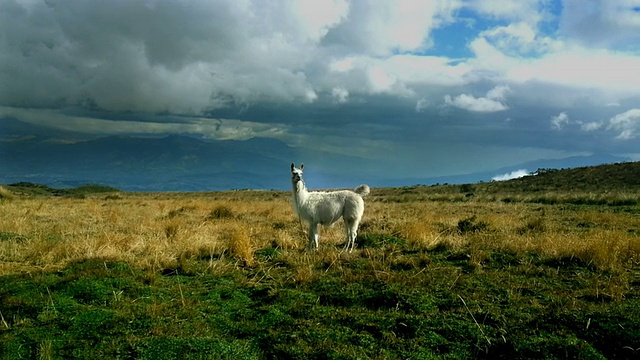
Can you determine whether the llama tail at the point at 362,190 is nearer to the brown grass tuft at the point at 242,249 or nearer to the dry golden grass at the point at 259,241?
the dry golden grass at the point at 259,241

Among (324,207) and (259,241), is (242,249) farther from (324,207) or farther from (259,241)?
(324,207)

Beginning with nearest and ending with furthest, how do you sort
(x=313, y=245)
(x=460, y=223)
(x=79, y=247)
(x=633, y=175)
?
(x=79, y=247), (x=313, y=245), (x=460, y=223), (x=633, y=175)

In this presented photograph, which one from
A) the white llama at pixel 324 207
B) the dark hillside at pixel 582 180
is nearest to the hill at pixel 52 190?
the dark hillside at pixel 582 180

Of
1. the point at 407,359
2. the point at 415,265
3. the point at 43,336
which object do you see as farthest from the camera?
the point at 415,265

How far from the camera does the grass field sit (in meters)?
6.64

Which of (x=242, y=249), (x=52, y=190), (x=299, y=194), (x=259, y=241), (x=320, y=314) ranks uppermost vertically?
(x=299, y=194)

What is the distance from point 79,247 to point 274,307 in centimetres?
675

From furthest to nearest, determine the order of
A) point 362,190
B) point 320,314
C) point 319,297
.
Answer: point 362,190, point 319,297, point 320,314

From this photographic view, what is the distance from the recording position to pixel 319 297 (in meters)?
9.02

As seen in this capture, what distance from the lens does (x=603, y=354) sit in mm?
6418

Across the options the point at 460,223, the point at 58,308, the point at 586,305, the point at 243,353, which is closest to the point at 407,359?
the point at 243,353

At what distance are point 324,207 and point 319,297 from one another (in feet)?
18.4

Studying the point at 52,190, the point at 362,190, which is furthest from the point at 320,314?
the point at 52,190

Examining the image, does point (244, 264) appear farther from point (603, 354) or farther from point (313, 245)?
point (603, 354)
